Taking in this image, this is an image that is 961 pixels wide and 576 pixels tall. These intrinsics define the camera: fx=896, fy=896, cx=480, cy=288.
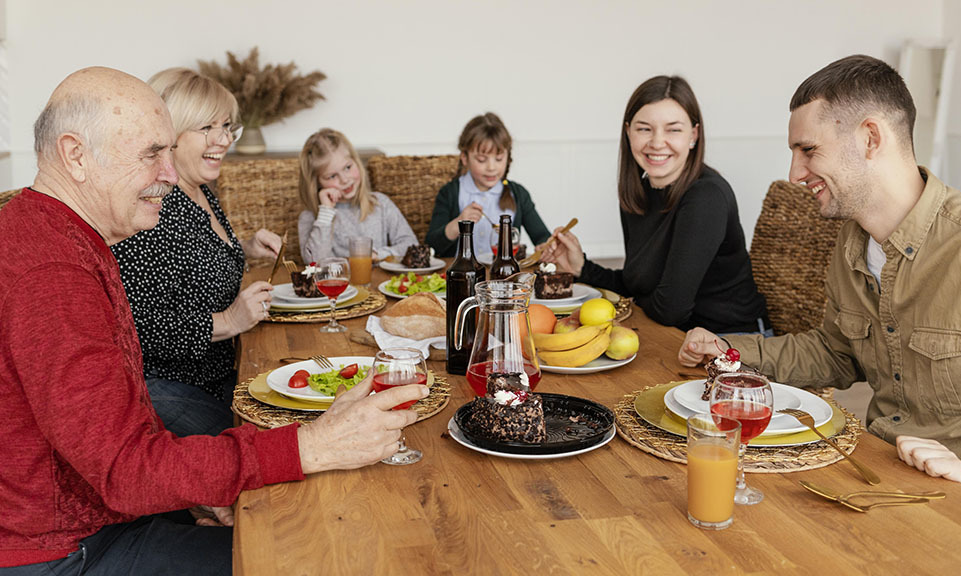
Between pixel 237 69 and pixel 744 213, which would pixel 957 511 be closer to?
pixel 237 69

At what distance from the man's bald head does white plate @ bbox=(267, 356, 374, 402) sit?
0.49 meters

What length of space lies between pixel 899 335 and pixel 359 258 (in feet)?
5.03

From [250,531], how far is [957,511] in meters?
0.90

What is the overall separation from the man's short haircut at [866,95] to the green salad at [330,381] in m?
1.01

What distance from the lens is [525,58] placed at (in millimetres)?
5898

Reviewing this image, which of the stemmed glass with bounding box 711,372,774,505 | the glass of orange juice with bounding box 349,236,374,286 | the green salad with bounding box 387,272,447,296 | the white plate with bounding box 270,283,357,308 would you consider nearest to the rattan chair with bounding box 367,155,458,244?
the glass of orange juice with bounding box 349,236,374,286

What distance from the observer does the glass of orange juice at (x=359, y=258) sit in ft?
8.84

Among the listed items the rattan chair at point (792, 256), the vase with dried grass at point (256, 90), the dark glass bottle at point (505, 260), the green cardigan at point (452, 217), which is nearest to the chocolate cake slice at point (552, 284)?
the dark glass bottle at point (505, 260)

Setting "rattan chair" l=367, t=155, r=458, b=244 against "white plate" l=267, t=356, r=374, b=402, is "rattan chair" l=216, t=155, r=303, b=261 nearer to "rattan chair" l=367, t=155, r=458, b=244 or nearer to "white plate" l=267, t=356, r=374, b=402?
"rattan chair" l=367, t=155, r=458, b=244

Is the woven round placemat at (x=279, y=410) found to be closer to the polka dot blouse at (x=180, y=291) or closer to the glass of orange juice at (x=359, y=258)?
the polka dot blouse at (x=180, y=291)

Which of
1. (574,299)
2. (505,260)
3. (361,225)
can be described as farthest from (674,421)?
(361,225)

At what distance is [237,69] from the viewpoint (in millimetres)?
5176

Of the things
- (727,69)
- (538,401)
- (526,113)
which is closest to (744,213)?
(727,69)

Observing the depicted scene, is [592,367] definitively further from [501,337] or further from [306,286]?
[306,286]
